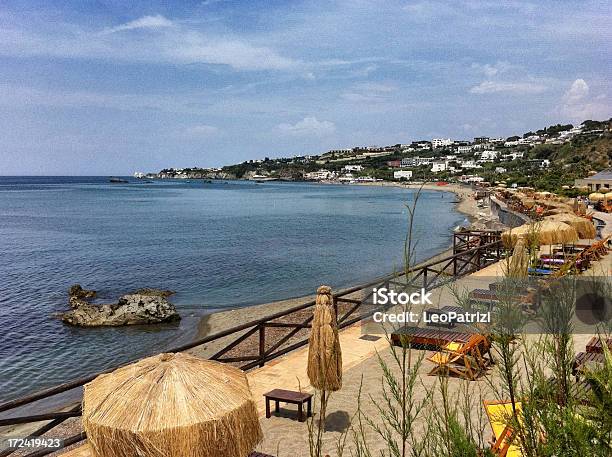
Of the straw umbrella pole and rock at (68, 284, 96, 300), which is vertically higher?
the straw umbrella pole

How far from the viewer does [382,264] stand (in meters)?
34.0

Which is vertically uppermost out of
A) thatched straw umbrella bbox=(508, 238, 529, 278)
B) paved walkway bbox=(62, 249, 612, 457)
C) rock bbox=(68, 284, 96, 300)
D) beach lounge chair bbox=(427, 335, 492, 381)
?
thatched straw umbrella bbox=(508, 238, 529, 278)

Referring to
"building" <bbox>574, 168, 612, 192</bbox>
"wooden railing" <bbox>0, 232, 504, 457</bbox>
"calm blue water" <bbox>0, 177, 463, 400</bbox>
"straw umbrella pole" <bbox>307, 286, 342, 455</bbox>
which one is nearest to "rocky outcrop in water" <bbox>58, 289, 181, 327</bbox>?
"calm blue water" <bbox>0, 177, 463, 400</bbox>

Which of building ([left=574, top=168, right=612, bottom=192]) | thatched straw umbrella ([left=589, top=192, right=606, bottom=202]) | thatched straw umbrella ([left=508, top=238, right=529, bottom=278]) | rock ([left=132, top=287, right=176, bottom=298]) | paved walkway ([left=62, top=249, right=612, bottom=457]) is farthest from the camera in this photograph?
building ([left=574, top=168, right=612, bottom=192])

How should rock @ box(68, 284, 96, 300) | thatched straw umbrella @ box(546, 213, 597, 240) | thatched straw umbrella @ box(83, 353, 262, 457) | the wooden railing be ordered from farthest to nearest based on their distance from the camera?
rock @ box(68, 284, 96, 300), thatched straw umbrella @ box(546, 213, 597, 240), the wooden railing, thatched straw umbrella @ box(83, 353, 262, 457)

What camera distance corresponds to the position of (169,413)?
4.16 m

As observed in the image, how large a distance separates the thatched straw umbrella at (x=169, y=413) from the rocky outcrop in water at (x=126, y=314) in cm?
1721

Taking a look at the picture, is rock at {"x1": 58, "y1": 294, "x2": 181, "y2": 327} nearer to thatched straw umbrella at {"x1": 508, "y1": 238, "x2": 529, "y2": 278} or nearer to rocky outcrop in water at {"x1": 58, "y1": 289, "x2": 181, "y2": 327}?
rocky outcrop in water at {"x1": 58, "y1": 289, "x2": 181, "y2": 327}

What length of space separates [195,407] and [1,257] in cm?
4031

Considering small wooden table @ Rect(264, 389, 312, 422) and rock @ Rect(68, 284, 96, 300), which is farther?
rock @ Rect(68, 284, 96, 300)

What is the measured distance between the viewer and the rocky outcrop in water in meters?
20.8

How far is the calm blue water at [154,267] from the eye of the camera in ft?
59.4

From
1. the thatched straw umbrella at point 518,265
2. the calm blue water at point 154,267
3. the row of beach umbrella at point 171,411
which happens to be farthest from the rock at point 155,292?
the row of beach umbrella at point 171,411

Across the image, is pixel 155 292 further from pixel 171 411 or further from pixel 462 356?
pixel 171 411
